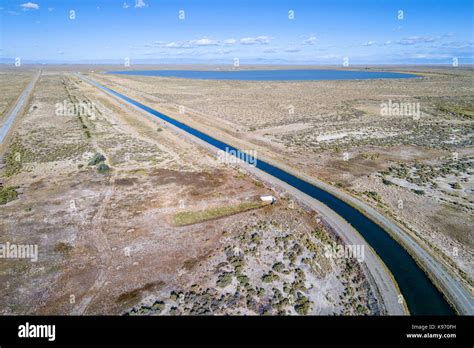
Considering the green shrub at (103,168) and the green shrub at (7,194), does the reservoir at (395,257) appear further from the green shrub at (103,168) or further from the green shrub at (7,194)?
the green shrub at (7,194)

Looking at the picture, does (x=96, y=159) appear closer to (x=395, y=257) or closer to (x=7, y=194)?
(x=7, y=194)

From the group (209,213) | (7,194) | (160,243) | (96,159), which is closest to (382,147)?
(209,213)

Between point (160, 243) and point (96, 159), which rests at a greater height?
point (96, 159)

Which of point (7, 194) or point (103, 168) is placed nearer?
point (7, 194)

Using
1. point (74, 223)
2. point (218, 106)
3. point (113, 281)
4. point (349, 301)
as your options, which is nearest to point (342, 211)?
point (349, 301)

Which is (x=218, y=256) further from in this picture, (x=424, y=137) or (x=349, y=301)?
(x=424, y=137)

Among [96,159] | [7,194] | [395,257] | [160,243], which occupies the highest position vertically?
[96,159]

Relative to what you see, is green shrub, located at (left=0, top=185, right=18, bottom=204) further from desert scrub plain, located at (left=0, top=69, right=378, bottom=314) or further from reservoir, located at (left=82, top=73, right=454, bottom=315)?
reservoir, located at (left=82, top=73, right=454, bottom=315)

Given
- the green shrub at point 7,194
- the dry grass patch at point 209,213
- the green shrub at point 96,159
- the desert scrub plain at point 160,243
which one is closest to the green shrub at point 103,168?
the desert scrub plain at point 160,243
